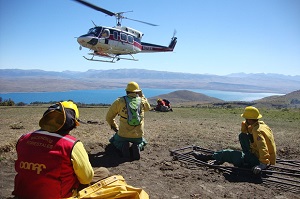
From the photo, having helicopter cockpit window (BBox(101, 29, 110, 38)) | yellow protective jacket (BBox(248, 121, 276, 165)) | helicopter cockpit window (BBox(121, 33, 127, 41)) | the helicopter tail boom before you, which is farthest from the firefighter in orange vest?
the helicopter tail boom

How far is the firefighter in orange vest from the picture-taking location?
3.50 metres

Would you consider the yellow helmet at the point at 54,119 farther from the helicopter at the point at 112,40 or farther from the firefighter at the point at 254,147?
the helicopter at the point at 112,40

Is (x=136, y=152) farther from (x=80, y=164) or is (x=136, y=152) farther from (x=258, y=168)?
(x=80, y=164)

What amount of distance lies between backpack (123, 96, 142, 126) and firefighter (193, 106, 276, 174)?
2.34m

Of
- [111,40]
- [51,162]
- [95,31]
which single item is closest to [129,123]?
[51,162]

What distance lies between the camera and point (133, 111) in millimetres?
8086

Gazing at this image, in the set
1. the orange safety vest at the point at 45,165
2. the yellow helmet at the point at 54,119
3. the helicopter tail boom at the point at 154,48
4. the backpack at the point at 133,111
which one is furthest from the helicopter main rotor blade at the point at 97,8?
the orange safety vest at the point at 45,165

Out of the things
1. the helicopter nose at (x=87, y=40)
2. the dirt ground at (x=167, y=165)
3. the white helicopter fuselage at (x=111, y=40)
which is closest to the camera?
the dirt ground at (x=167, y=165)

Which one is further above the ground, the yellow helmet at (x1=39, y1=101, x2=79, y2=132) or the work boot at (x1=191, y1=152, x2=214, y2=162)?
the yellow helmet at (x1=39, y1=101, x2=79, y2=132)

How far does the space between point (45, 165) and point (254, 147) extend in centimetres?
527

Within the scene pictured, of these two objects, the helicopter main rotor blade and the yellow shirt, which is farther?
the helicopter main rotor blade

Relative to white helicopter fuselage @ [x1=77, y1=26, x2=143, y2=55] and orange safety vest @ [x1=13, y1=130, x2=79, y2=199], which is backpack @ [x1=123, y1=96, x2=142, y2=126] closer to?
orange safety vest @ [x1=13, y1=130, x2=79, y2=199]

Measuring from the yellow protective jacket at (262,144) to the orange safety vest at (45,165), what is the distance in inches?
183

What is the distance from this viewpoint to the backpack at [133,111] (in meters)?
8.02
